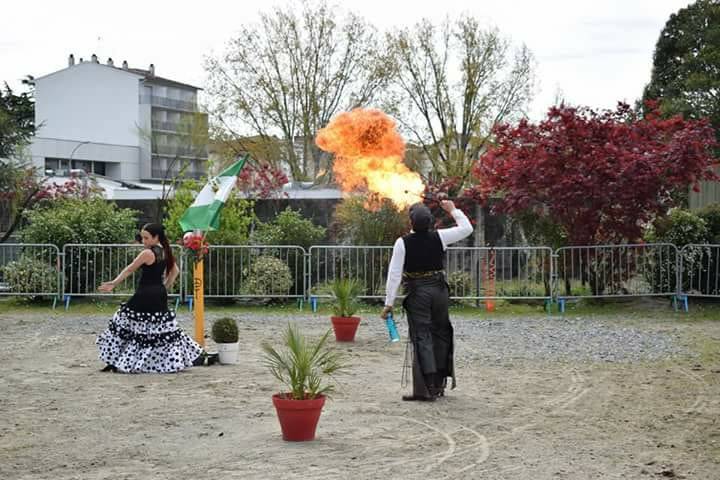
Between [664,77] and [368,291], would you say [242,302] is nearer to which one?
[368,291]

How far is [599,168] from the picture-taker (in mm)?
15961

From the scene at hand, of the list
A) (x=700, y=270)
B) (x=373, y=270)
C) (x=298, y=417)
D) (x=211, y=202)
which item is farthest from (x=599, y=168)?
(x=298, y=417)

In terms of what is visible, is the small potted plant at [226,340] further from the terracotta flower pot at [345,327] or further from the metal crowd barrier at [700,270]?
the metal crowd barrier at [700,270]

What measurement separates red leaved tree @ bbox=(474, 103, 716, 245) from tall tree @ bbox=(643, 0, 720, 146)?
1540 centimetres

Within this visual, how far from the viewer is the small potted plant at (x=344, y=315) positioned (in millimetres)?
12703

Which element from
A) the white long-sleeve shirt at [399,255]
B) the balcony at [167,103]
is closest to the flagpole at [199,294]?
the white long-sleeve shirt at [399,255]

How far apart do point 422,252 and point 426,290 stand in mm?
374

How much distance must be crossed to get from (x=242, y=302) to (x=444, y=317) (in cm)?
959

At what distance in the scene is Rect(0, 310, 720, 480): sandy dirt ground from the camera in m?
6.18

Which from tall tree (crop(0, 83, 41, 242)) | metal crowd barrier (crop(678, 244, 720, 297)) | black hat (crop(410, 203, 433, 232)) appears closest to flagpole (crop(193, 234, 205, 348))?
black hat (crop(410, 203, 433, 232))

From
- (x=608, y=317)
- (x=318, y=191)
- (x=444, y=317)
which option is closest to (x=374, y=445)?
(x=444, y=317)

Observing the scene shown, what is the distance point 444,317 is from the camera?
8.81 metres

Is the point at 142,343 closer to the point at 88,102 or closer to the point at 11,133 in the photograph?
the point at 11,133

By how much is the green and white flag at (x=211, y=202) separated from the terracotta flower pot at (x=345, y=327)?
279 cm
